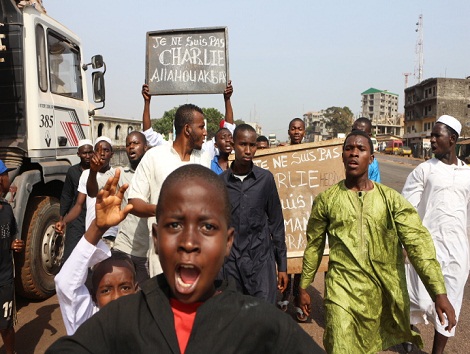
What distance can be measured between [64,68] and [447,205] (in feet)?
16.0

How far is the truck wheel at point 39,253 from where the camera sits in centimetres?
511

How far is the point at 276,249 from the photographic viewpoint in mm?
3775

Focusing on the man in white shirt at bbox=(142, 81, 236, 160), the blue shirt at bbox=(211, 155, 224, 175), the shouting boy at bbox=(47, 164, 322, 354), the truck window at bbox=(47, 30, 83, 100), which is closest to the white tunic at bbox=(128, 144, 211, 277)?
the man in white shirt at bbox=(142, 81, 236, 160)

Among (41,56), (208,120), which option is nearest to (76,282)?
(41,56)

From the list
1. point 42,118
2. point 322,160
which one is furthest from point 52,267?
point 322,160

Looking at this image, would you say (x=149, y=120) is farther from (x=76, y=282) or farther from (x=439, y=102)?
(x=439, y=102)

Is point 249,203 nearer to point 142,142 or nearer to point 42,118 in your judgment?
point 142,142

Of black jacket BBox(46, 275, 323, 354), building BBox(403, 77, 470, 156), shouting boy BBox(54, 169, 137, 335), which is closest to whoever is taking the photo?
black jacket BBox(46, 275, 323, 354)

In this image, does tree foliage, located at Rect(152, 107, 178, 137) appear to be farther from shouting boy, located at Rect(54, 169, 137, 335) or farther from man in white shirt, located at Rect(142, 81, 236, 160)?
shouting boy, located at Rect(54, 169, 137, 335)

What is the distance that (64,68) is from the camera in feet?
20.0

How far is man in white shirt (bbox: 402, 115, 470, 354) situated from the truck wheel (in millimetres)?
3995

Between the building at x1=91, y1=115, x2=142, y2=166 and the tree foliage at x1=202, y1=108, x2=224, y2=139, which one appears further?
the tree foliage at x1=202, y1=108, x2=224, y2=139

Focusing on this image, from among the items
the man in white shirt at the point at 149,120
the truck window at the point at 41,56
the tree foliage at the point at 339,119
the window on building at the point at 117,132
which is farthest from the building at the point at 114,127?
the tree foliage at the point at 339,119

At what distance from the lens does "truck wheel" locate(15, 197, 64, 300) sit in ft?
16.8
